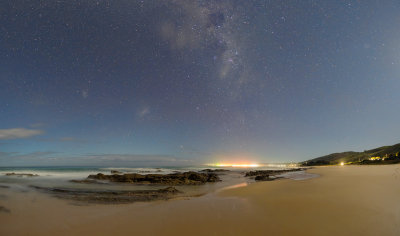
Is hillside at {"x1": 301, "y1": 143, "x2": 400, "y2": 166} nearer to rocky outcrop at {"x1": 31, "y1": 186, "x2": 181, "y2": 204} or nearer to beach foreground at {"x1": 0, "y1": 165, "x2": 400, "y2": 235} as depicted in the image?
beach foreground at {"x1": 0, "y1": 165, "x2": 400, "y2": 235}

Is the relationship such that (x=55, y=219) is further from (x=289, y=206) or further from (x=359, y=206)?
(x=359, y=206)

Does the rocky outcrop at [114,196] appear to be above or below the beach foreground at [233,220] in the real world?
below

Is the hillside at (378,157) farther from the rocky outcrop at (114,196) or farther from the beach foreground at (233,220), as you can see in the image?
the rocky outcrop at (114,196)

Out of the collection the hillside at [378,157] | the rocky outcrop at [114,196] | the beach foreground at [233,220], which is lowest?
the hillside at [378,157]

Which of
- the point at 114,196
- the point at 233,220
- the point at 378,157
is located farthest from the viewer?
the point at 378,157

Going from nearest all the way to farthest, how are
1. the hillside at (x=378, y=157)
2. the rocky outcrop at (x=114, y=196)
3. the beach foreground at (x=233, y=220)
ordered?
the beach foreground at (x=233, y=220) → the rocky outcrop at (x=114, y=196) → the hillside at (x=378, y=157)

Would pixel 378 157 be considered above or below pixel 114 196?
below

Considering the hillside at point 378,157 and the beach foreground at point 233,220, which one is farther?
the hillside at point 378,157

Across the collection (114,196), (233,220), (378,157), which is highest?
(233,220)

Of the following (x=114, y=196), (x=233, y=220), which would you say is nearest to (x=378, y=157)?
(x=233, y=220)

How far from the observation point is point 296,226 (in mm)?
5281

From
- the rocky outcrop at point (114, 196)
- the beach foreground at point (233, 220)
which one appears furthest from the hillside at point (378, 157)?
the rocky outcrop at point (114, 196)

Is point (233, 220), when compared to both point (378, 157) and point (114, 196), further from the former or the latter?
point (378, 157)

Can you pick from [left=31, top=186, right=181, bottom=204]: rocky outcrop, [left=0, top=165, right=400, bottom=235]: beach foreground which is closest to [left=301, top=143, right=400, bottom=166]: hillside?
[left=0, top=165, right=400, bottom=235]: beach foreground
